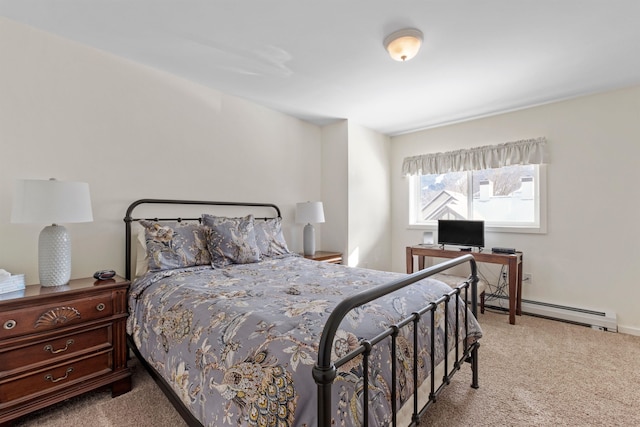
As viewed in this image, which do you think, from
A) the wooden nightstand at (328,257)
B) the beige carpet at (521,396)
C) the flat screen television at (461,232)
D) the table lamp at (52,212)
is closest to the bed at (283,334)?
the beige carpet at (521,396)

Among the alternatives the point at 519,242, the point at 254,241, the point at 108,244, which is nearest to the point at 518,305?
the point at 519,242

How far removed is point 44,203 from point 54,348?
83 cm

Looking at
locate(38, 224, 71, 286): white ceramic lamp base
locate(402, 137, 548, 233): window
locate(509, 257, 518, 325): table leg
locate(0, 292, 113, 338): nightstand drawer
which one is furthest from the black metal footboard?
locate(402, 137, 548, 233): window

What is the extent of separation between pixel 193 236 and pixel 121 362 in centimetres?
97

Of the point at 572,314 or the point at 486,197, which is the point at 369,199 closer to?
the point at 486,197

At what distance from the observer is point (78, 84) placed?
224cm

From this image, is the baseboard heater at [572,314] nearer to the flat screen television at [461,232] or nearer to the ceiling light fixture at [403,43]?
the flat screen television at [461,232]

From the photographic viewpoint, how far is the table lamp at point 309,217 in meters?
3.51

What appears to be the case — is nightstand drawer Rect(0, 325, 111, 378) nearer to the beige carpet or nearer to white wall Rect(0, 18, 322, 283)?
the beige carpet

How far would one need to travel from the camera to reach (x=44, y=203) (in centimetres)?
168

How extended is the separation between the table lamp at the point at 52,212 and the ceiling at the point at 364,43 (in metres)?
1.14

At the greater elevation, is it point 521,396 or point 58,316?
point 58,316

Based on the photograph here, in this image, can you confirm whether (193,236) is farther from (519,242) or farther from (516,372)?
(519,242)

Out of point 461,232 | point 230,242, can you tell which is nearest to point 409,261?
point 461,232
